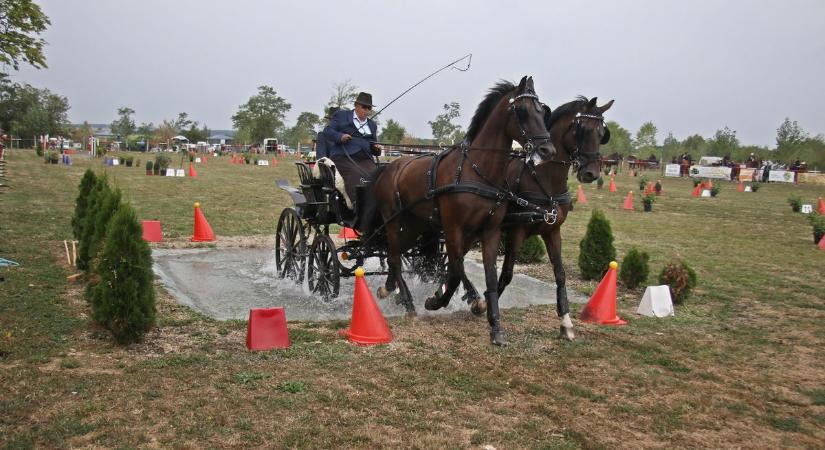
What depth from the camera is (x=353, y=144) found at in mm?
7797

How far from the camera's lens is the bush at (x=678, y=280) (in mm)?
7996

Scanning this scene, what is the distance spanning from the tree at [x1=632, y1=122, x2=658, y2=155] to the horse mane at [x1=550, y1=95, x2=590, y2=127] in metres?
73.0

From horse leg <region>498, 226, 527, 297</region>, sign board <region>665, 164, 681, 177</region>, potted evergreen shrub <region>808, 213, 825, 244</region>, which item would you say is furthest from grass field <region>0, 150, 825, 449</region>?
sign board <region>665, 164, 681, 177</region>

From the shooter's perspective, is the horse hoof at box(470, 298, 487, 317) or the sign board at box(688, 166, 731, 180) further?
the sign board at box(688, 166, 731, 180)

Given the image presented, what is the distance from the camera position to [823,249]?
13273mm

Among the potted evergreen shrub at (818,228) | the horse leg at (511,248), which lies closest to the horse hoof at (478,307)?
the horse leg at (511,248)

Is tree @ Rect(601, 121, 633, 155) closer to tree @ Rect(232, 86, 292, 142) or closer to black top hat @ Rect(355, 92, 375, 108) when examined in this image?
tree @ Rect(232, 86, 292, 142)

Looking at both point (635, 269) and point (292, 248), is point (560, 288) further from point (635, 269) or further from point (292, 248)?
point (292, 248)

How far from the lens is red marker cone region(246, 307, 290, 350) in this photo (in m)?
5.53

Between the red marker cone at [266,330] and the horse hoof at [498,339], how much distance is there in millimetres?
2004

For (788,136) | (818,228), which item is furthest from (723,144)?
(818,228)

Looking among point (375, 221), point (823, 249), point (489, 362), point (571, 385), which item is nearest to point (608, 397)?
point (571, 385)

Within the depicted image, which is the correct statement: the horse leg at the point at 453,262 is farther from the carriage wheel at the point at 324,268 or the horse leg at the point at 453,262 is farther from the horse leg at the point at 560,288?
the carriage wheel at the point at 324,268

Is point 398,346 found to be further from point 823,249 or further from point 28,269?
point 823,249
